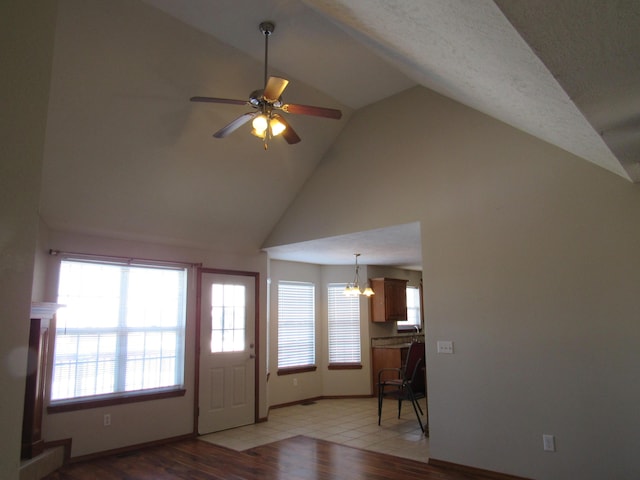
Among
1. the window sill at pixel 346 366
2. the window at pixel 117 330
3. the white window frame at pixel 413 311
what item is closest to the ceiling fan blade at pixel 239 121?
the window at pixel 117 330

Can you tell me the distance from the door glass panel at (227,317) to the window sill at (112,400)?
0.76 metres

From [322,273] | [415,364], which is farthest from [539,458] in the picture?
[322,273]

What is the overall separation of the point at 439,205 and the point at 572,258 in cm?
133

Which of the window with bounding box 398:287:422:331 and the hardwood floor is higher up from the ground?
the window with bounding box 398:287:422:331

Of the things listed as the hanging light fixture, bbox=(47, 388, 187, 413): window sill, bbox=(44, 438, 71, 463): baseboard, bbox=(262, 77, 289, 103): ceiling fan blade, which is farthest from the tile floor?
bbox=(262, 77, 289, 103): ceiling fan blade

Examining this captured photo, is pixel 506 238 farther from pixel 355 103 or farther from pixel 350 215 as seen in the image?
pixel 355 103

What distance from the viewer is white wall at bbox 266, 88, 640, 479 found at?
11.3 feet

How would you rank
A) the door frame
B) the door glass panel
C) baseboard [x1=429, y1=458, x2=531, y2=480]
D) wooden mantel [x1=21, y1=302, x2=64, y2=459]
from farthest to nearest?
1. the door glass panel
2. the door frame
3. wooden mantel [x1=21, y1=302, x2=64, y2=459]
4. baseboard [x1=429, y1=458, x2=531, y2=480]

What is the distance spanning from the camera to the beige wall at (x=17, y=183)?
37.6 inches

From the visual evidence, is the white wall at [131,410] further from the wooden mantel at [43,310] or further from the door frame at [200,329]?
the wooden mantel at [43,310]

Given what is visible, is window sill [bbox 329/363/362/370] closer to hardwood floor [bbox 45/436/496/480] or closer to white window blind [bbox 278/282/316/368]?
white window blind [bbox 278/282/316/368]

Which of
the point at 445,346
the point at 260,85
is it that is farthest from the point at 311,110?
the point at 445,346

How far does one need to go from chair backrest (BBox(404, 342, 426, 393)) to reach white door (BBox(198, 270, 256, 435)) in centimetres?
214

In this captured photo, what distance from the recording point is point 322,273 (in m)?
8.37
